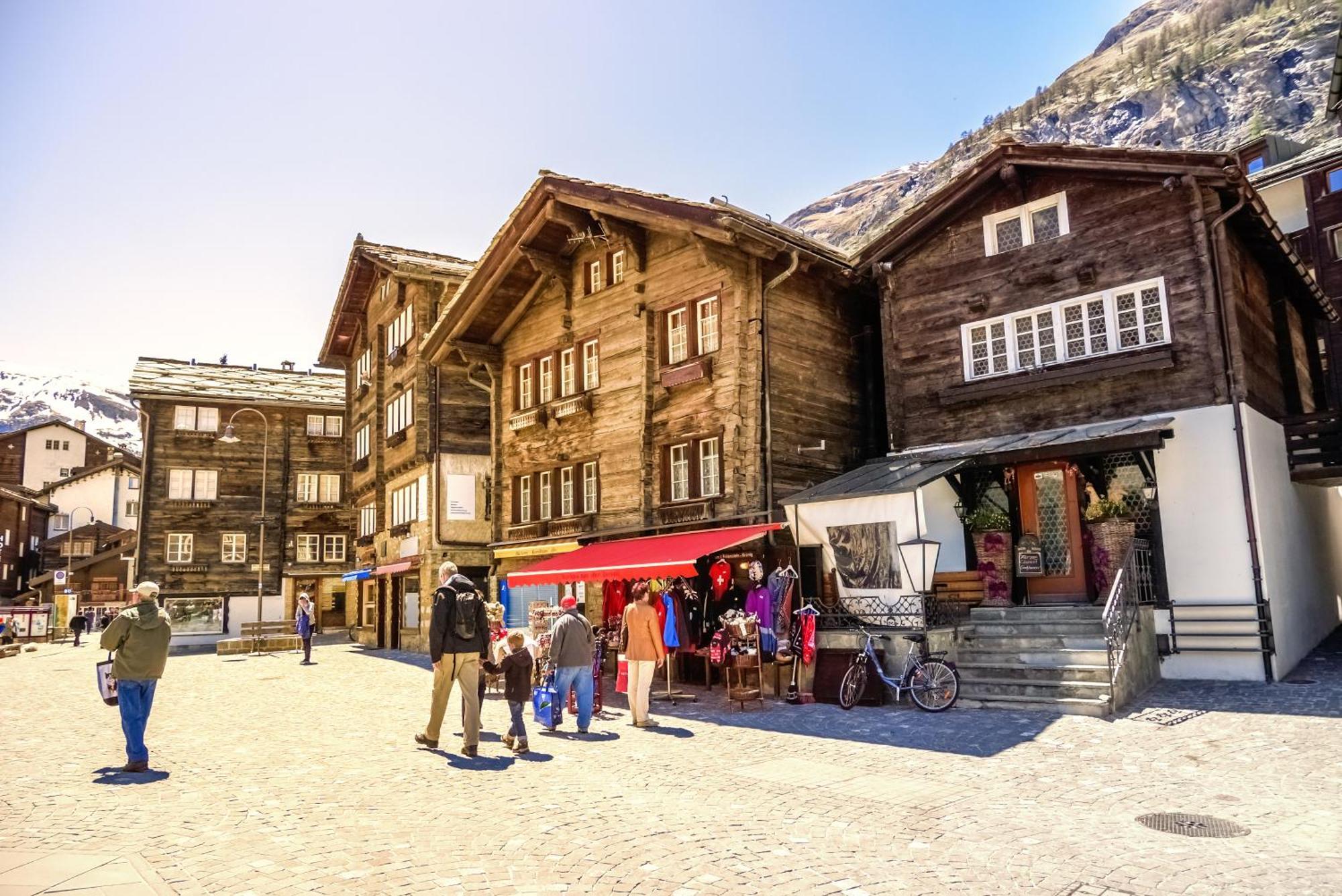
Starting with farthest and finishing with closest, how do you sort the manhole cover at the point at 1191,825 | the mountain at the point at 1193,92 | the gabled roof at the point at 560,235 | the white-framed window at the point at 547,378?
the mountain at the point at 1193,92 < the white-framed window at the point at 547,378 < the gabled roof at the point at 560,235 < the manhole cover at the point at 1191,825

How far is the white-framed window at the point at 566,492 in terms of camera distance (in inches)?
963

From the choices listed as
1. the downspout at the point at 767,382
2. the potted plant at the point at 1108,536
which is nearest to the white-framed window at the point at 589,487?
the downspout at the point at 767,382

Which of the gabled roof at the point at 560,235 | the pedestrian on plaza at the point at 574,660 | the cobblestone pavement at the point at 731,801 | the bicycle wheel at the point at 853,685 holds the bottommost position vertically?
Result: the cobblestone pavement at the point at 731,801

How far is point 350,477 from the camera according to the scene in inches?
1729

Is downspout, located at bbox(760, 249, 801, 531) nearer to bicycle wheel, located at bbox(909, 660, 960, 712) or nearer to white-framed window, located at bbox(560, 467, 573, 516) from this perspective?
bicycle wheel, located at bbox(909, 660, 960, 712)

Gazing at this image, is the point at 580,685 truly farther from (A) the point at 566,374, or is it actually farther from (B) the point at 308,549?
(B) the point at 308,549

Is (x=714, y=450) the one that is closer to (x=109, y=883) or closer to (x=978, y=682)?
(x=978, y=682)

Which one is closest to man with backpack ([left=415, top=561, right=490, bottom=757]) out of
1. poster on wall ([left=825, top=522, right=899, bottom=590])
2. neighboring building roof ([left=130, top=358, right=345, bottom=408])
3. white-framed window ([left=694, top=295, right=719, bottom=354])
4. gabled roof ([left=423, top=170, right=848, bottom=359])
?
poster on wall ([left=825, top=522, right=899, bottom=590])

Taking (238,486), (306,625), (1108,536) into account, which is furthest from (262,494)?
(1108,536)

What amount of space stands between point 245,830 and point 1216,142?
384 ft

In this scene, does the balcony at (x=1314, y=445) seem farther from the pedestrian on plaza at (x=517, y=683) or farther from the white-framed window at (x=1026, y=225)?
the pedestrian on plaza at (x=517, y=683)

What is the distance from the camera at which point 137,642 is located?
10.4 m

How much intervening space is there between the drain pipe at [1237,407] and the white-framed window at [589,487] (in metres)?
13.9

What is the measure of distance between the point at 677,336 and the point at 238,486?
33149 mm
